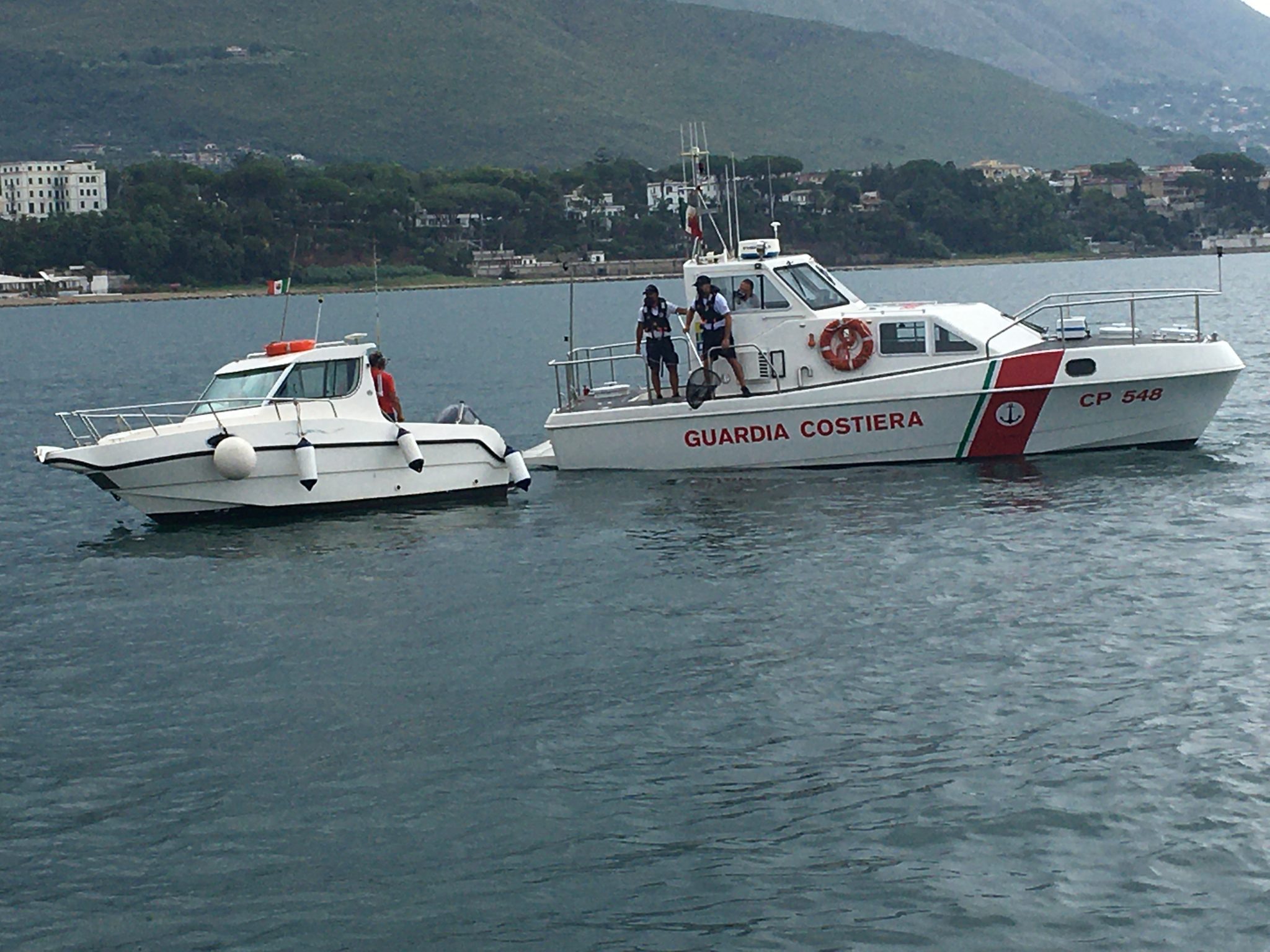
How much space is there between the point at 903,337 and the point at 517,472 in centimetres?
559

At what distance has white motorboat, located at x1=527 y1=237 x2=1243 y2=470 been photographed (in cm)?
2345

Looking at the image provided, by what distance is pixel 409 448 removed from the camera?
23.1 m

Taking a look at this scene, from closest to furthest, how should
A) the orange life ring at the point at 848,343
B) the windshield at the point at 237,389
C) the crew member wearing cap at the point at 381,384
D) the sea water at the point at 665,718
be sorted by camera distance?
the sea water at the point at 665,718 < the windshield at the point at 237,389 < the crew member wearing cap at the point at 381,384 < the orange life ring at the point at 848,343

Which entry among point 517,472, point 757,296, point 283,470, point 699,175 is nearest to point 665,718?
point 283,470

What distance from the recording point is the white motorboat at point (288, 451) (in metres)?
22.0

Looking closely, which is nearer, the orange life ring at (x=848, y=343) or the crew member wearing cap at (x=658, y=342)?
the orange life ring at (x=848, y=343)

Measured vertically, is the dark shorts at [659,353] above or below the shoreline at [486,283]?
below

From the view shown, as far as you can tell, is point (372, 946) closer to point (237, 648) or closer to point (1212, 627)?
point (237, 648)

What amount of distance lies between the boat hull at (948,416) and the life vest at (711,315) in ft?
3.50

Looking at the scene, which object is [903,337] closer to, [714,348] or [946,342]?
[946,342]

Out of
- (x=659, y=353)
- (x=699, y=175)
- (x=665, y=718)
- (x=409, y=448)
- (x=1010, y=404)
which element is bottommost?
(x=665, y=718)

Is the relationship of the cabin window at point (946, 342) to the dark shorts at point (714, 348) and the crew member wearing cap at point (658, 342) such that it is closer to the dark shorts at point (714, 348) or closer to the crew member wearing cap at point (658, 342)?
the dark shorts at point (714, 348)

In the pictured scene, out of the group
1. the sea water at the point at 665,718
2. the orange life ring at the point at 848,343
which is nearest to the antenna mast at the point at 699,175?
the orange life ring at the point at 848,343

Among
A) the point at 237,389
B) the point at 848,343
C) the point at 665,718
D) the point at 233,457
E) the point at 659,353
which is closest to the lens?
the point at 665,718
